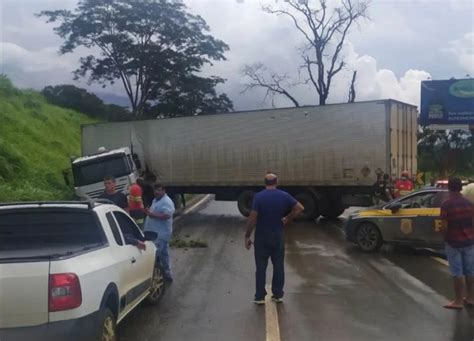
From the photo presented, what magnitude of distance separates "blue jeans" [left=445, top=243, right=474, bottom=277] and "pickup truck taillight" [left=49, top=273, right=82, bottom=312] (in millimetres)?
4865

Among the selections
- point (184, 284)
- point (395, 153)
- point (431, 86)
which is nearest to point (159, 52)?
point (431, 86)

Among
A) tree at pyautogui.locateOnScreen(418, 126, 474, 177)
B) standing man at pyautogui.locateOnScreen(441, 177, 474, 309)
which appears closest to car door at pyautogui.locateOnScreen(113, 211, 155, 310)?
standing man at pyautogui.locateOnScreen(441, 177, 474, 309)

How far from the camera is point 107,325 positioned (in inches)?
200

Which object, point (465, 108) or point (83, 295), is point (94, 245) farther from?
point (465, 108)

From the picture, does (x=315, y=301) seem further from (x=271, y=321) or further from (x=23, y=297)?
(x=23, y=297)

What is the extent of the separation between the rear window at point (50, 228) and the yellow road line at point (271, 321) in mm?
2045

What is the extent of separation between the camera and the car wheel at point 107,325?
491cm

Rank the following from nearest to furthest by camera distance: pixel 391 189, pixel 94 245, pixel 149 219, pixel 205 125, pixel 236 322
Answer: pixel 94 245 < pixel 236 322 < pixel 149 219 < pixel 391 189 < pixel 205 125

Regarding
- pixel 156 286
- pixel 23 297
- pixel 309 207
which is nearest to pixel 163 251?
pixel 156 286

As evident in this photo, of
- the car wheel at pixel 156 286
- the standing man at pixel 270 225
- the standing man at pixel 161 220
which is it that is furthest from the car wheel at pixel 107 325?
the standing man at pixel 161 220

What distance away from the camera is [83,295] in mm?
4582

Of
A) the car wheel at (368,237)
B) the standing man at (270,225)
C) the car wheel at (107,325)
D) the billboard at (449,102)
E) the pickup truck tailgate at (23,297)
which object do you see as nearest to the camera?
the pickup truck tailgate at (23,297)

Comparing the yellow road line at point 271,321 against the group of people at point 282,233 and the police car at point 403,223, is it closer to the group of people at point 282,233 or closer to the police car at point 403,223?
the group of people at point 282,233

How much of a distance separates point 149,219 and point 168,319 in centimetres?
211
